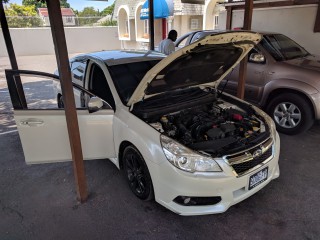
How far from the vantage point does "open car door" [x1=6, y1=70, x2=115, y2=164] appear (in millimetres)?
2721

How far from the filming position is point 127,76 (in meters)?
3.23

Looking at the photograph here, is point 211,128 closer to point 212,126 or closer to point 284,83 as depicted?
point 212,126

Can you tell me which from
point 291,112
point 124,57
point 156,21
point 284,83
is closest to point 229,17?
point 284,83

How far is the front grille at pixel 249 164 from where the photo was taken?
2.39 meters

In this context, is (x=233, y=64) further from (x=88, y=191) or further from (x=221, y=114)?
(x=88, y=191)

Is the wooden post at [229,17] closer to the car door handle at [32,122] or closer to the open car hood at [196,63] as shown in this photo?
the open car hood at [196,63]

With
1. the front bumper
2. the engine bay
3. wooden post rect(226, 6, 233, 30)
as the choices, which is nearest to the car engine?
the engine bay

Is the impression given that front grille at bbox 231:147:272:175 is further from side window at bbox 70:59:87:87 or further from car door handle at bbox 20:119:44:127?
side window at bbox 70:59:87:87

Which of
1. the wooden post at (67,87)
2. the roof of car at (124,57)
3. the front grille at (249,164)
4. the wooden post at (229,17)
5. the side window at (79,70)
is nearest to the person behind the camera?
the wooden post at (67,87)

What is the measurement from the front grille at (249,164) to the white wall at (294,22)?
583 cm

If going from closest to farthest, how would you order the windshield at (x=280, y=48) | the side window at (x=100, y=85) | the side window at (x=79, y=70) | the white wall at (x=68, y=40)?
the side window at (x=100, y=85) < the side window at (x=79, y=70) < the windshield at (x=280, y=48) < the white wall at (x=68, y=40)

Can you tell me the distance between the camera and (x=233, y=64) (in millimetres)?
3418

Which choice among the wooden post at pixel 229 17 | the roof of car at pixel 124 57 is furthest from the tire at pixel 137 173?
the wooden post at pixel 229 17

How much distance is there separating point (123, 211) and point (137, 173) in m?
0.43
